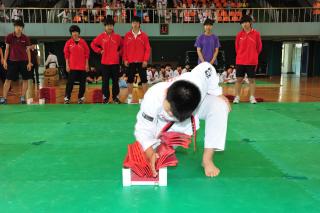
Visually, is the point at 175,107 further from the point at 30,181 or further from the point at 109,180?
the point at 30,181

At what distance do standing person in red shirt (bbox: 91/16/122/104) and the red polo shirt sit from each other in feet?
4.63

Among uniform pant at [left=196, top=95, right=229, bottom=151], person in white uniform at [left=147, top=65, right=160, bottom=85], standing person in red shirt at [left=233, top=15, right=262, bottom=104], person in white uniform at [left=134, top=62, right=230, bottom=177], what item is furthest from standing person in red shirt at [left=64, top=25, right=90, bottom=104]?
person in white uniform at [left=147, top=65, right=160, bottom=85]

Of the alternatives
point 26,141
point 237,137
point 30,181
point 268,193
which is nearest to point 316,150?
point 237,137

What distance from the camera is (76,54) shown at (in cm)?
670

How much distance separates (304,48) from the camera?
20469 mm

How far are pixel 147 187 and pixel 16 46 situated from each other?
5.28 meters

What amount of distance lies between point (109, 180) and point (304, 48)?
2082cm

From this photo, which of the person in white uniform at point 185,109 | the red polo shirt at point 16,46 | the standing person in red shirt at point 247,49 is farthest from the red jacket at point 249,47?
the red polo shirt at point 16,46

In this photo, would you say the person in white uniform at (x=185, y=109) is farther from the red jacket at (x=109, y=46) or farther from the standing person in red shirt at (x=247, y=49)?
the red jacket at (x=109, y=46)

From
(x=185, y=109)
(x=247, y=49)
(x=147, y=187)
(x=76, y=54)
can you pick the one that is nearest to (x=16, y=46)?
(x=76, y=54)

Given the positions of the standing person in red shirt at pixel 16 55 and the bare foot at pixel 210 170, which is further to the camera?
the standing person in red shirt at pixel 16 55

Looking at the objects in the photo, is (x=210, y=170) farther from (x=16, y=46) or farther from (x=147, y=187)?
(x=16, y=46)

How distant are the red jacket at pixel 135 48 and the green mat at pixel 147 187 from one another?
7.05 feet

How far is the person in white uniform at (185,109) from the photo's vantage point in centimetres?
194
